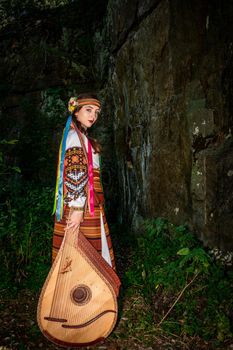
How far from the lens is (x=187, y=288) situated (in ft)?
11.0

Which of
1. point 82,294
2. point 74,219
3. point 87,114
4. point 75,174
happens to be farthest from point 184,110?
point 82,294

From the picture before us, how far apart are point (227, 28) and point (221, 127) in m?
1.00

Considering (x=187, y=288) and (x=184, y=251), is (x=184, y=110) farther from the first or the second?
(x=187, y=288)

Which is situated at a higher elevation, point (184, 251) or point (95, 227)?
point (95, 227)

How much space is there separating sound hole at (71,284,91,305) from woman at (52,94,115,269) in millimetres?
369

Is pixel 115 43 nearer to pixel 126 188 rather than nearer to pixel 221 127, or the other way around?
pixel 126 188

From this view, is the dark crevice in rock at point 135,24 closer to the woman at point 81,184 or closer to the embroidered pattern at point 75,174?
the woman at point 81,184

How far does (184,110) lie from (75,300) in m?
2.38

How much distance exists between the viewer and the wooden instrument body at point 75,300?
9.27ft

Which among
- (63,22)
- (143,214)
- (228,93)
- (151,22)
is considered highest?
(63,22)

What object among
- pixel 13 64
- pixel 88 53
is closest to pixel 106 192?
pixel 88 53

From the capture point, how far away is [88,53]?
25.6 ft

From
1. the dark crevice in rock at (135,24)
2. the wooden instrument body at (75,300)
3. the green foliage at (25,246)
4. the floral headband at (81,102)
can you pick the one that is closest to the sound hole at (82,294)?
the wooden instrument body at (75,300)

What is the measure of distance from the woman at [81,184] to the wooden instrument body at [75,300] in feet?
0.74
